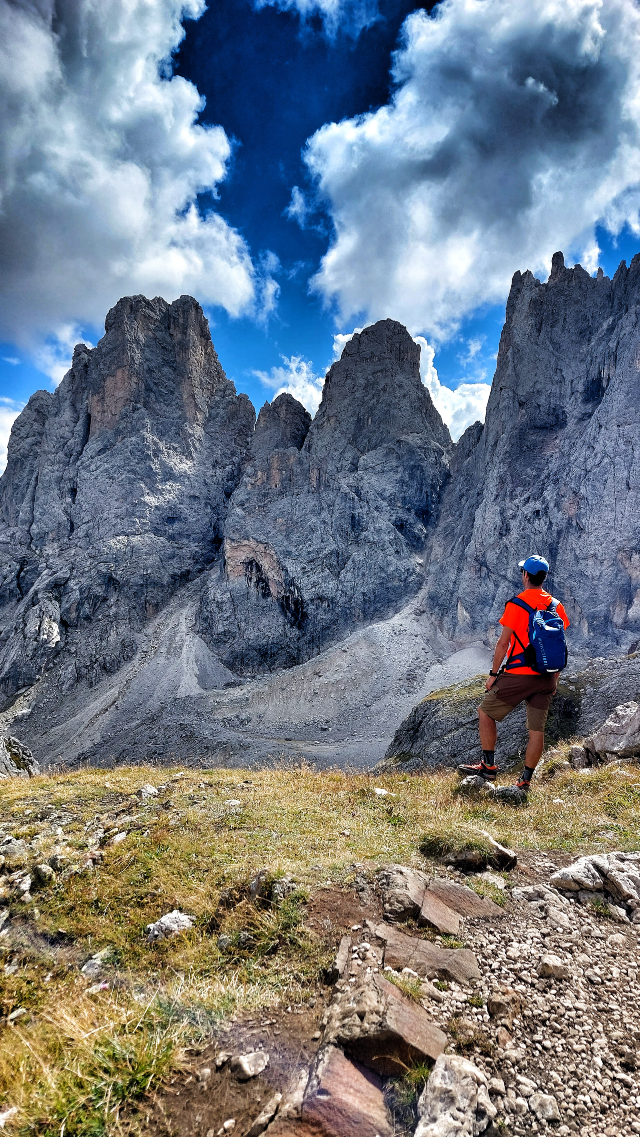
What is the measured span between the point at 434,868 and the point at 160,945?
2773 millimetres

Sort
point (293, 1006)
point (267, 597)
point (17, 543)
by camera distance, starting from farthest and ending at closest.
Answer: point (17, 543)
point (267, 597)
point (293, 1006)

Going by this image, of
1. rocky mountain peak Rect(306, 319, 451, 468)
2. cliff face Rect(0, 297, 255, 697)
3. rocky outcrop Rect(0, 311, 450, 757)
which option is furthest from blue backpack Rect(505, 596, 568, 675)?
rocky mountain peak Rect(306, 319, 451, 468)

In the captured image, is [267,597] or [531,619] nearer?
[531,619]

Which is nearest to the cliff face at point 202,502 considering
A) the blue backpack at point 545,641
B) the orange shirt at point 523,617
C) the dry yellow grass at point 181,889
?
the dry yellow grass at point 181,889

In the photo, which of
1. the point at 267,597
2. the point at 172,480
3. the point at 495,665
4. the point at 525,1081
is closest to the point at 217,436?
the point at 172,480

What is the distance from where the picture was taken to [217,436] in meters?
74.7

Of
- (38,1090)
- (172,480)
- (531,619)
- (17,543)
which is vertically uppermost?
(172,480)

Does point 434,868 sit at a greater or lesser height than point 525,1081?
lesser

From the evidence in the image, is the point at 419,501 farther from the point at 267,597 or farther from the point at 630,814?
the point at 630,814

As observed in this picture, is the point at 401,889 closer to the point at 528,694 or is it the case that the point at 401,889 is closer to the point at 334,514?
the point at 528,694

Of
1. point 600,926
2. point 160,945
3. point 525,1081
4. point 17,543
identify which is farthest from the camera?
point 17,543

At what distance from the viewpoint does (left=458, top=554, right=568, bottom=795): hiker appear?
778cm

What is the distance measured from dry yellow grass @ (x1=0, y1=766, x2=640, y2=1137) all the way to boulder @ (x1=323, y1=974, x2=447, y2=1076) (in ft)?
1.81

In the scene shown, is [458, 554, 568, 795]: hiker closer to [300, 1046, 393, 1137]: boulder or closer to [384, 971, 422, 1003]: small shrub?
[384, 971, 422, 1003]: small shrub
